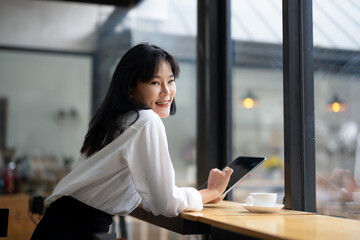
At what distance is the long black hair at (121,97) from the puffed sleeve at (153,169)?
0.40 feet

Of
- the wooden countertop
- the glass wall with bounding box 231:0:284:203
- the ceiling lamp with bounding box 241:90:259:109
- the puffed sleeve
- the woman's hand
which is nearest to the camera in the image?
the wooden countertop

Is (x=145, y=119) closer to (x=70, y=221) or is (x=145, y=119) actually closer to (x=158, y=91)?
(x=158, y=91)

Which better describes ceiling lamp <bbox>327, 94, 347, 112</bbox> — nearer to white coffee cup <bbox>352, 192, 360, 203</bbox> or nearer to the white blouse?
white coffee cup <bbox>352, 192, 360, 203</bbox>

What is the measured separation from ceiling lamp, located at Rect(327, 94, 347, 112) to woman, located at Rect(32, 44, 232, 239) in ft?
2.12

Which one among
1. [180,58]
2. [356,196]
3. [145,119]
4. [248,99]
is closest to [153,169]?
[145,119]

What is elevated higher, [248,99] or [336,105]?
[248,99]

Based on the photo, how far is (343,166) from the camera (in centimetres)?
186

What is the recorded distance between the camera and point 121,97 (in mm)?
1771

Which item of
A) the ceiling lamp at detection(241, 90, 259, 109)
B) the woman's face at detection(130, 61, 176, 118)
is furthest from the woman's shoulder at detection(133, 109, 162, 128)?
the ceiling lamp at detection(241, 90, 259, 109)

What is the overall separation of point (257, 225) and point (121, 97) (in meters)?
0.71

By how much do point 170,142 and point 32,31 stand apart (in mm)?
1625

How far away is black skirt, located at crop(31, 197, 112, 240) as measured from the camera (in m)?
1.61

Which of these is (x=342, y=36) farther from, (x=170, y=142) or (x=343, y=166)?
(x=170, y=142)

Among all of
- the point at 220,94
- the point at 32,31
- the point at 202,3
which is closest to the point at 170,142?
the point at 220,94
